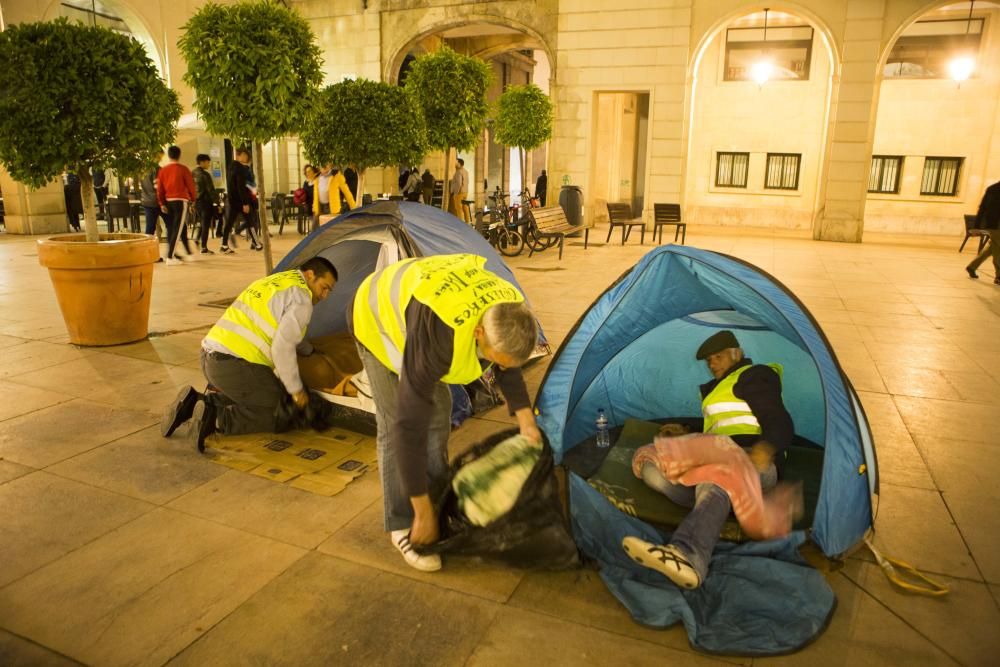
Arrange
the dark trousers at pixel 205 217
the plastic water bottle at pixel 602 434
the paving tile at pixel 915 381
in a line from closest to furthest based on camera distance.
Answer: the plastic water bottle at pixel 602 434 < the paving tile at pixel 915 381 < the dark trousers at pixel 205 217

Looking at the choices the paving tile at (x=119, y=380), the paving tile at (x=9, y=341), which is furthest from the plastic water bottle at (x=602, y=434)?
the paving tile at (x=9, y=341)

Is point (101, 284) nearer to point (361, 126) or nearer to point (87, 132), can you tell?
point (87, 132)

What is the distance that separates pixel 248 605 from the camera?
2809 millimetres

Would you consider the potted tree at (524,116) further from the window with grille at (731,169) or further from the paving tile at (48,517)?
the paving tile at (48,517)

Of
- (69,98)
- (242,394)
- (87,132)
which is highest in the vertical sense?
(69,98)

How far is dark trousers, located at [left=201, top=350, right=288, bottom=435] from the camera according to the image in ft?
14.2

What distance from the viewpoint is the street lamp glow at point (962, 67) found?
1634 cm

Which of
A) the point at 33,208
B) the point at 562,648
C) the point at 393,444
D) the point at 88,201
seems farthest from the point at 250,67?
the point at 33,208

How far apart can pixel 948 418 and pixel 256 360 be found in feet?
15.4

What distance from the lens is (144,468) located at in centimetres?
396

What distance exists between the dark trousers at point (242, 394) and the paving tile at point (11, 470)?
100cm

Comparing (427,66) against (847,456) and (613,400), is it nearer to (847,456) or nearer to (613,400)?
(613,400)

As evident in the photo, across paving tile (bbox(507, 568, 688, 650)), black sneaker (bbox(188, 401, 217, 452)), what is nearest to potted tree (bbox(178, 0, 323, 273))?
black sneaker (bbox(188, 401, 217, 452))

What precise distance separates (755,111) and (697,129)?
155cm
